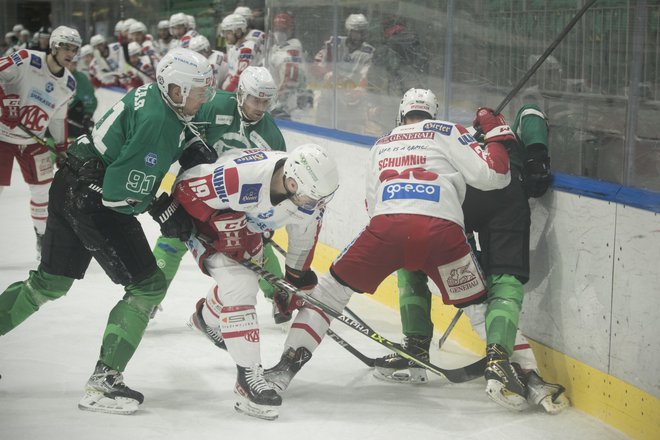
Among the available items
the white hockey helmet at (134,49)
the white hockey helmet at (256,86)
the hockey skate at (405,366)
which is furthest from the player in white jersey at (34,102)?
the white hockey helmet at (134,49)

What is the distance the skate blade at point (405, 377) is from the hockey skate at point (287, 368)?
16.0 inches

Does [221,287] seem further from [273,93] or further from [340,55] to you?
[340,55]

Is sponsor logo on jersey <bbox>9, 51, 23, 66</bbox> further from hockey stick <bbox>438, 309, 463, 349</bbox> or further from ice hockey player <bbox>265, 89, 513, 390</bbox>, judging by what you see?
hockey stick <bbox>438, 309, 463, 349</bbox>

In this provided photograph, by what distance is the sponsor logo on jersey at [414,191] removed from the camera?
10.3ft

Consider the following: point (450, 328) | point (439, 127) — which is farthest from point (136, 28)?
point (439, 127)

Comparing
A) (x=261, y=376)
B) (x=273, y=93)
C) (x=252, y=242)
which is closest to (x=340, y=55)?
(x=273, y=93)

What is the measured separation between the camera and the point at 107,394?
3.05 meters

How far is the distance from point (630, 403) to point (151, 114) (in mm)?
1825

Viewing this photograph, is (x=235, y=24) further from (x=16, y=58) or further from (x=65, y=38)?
(x=16, y=58)

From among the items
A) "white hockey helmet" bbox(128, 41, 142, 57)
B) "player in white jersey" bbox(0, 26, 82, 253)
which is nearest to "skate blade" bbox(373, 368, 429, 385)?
"player in white jersey" bbox(0, 26, 82, 253)

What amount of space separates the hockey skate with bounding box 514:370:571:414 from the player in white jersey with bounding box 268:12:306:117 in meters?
3.45

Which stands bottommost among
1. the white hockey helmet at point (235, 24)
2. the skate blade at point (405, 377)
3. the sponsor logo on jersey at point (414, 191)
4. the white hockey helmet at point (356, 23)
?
the skate blade at point (405, 377)

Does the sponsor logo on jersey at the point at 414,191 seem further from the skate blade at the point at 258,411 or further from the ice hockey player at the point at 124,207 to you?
the skate blade at the point at 258,411

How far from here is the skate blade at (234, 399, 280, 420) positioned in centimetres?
303
